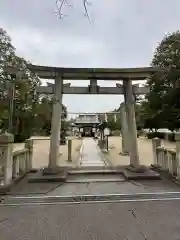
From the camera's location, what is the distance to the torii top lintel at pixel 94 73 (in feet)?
27.3

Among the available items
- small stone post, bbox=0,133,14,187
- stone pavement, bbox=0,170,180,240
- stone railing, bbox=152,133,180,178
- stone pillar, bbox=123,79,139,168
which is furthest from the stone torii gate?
stone pavement, bbox=0,170,180,240

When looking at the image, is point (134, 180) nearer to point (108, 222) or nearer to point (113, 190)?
point (113, 190)

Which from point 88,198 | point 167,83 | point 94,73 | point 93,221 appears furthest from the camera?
point 167,83

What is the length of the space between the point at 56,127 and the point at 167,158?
4.04 metres

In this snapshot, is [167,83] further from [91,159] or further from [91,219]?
[91,219]

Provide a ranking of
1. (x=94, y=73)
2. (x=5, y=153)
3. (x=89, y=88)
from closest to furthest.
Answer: (x=5, y=153) → (x=94, y=73) → (x=89, y=88)

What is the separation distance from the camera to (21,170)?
25.9 ft

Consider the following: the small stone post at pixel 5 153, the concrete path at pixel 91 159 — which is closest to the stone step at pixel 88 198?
the small stone post at pixel 5 153

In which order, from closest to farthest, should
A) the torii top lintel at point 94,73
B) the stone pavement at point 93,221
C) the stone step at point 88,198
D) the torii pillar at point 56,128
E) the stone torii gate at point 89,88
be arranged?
1. the stone pavement at point 93,221
2. the stone step at point 88,198
3. the torii pillar at point 56,128
4. the stone torii gate at point 89,88
5. the torii top lintel at point 94,73

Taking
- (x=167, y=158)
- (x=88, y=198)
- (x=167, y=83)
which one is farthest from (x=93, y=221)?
(x=167, y=83)

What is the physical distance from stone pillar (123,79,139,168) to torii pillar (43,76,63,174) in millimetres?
2495

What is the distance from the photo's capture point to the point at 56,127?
8.29m

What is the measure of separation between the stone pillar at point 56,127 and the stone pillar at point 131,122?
8.19 feet

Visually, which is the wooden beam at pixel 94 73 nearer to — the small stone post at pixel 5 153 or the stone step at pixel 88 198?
the small stone post at pixel 5 153
